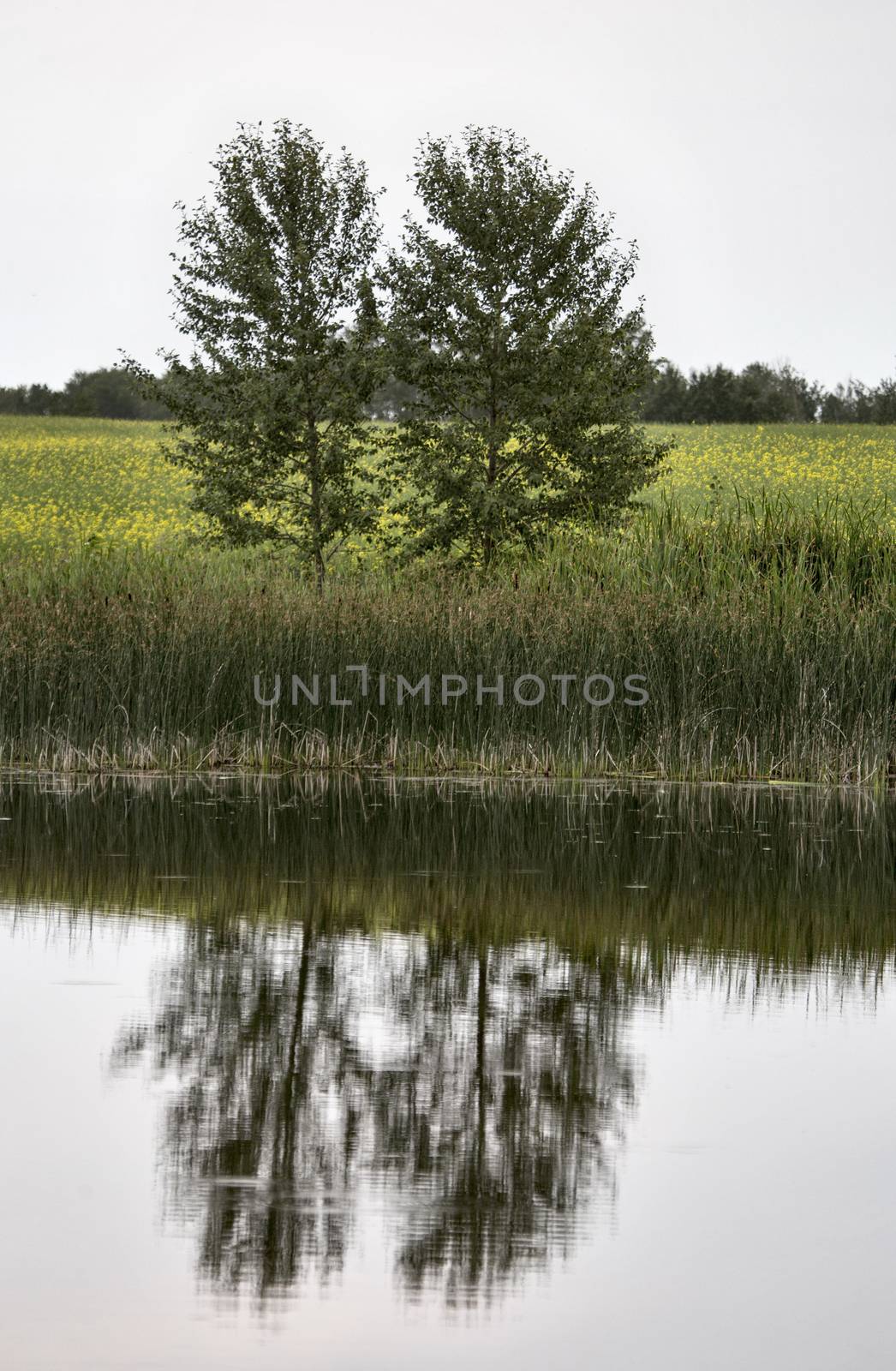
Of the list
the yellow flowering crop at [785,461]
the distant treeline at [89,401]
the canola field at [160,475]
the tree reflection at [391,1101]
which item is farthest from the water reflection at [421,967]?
the distant treeline at [89,401]

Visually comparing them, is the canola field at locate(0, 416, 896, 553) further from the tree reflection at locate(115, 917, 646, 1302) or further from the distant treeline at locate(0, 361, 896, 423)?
the tree reflection at locate(115, 917, 646, 1302)

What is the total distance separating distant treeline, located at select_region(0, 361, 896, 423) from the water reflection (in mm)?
43078

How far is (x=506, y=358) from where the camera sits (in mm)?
24047

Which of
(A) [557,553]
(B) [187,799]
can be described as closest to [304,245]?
(A) [557,553]

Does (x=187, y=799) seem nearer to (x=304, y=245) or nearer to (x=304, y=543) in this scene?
(x=304, y=543)

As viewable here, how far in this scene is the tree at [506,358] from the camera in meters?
23.7

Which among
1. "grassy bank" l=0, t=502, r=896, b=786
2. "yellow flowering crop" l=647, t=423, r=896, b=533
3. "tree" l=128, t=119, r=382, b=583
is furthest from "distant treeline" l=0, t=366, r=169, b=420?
"grassy bank" l=0, t=502, r=896, b=786

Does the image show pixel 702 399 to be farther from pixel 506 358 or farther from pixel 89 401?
pixel 506 358

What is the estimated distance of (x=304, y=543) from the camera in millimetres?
23875

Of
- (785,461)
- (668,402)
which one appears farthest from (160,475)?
(668,402)

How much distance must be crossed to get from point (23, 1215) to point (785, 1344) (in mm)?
1713

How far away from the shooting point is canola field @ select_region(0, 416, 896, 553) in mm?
42125

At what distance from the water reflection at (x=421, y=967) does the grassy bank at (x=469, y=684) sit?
2081 millimetres

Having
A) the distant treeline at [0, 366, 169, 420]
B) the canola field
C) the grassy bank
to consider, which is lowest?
the grassy bank
